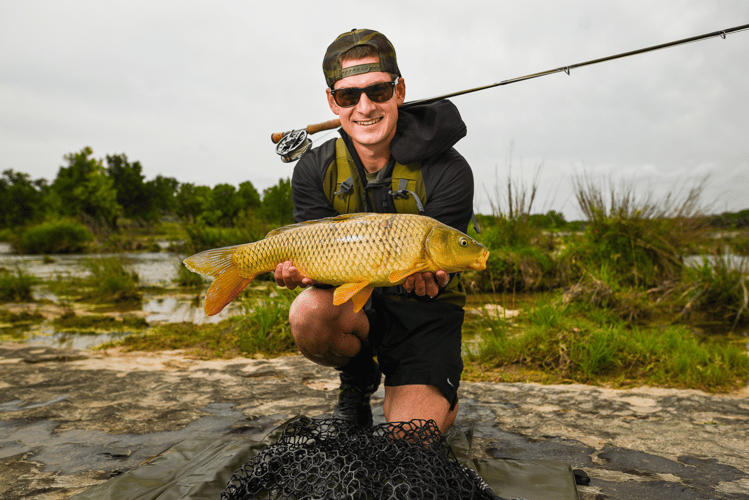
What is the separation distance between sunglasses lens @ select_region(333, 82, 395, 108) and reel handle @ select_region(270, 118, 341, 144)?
29.0 inches

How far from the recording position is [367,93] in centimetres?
244

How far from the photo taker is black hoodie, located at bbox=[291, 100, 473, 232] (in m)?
2.50

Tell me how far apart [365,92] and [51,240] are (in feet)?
80.6

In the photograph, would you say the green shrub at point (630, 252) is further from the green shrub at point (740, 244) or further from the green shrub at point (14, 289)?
the green shrub at point (14, 289)

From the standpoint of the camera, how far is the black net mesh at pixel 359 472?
1460mm

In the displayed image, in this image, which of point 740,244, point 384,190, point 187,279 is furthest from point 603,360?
point 187,279

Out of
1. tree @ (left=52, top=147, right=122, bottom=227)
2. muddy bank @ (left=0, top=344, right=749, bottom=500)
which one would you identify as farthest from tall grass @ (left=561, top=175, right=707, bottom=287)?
tree @ (left=52, top=147, right=122, bottom=227)

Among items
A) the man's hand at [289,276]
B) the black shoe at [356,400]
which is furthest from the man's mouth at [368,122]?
the black shoe at [356,400]

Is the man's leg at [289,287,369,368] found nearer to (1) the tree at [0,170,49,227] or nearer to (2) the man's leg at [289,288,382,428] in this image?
(2) the man's leg at [289,288,382,428]

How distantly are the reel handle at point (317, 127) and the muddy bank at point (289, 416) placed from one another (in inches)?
73.2

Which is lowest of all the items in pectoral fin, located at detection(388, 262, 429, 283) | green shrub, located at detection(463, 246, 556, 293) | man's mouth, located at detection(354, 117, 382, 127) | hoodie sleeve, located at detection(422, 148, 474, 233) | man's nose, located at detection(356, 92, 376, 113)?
green shrub, located at detection(463, 246, 556, 293)

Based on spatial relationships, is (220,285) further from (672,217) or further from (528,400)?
(672,217)

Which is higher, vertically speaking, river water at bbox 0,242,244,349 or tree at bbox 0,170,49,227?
tree at bbox 0,170,49,227

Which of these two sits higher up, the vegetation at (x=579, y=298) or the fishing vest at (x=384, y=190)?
the fishing vest at (x=384, y=190)
